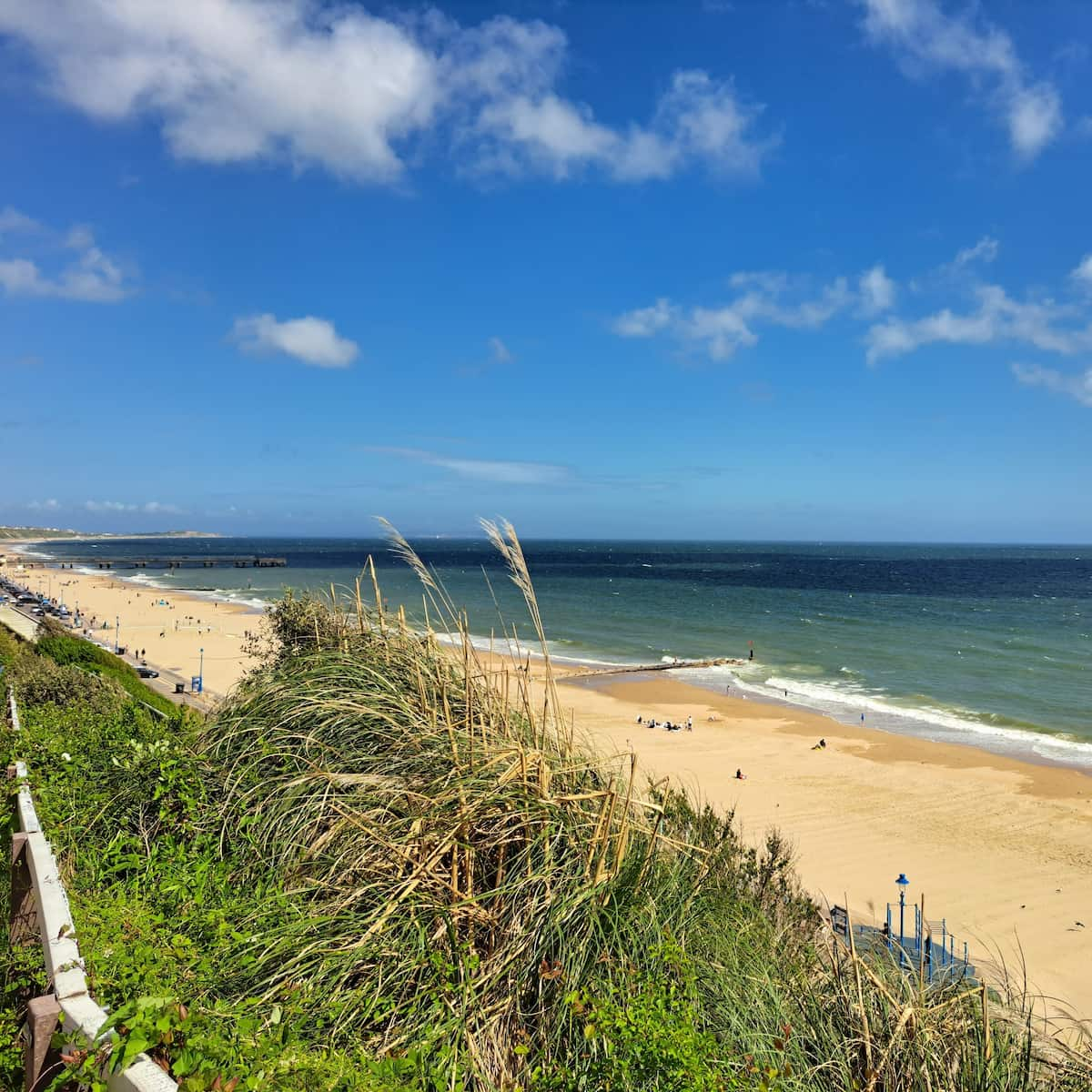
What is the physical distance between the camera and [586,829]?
3.50m

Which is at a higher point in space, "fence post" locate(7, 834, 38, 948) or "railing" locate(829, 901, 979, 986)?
"fence post" locate(7, 834, 38, 948)

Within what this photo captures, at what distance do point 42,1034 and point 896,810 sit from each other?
16971 mm

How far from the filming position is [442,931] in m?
3.20

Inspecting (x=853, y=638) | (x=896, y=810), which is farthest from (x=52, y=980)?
(x=853, y=638)

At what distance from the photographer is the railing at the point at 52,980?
192 cm

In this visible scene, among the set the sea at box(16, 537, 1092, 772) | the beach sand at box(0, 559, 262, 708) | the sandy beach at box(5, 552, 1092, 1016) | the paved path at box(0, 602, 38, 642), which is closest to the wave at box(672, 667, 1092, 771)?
the sea at box(16, 537, 1092, 772)

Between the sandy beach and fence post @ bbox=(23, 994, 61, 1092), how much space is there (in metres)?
3.57

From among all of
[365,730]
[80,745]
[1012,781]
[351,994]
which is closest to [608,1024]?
[351,994]

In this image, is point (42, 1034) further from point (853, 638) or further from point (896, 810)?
point (853, 638)

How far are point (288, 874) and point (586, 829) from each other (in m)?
1.48

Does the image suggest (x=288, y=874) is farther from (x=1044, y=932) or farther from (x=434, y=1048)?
(x=1044, y=932)

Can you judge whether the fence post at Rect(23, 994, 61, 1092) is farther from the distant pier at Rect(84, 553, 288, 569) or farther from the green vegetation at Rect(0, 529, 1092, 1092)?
the distant pier at Rect(84, 553, 288, 569)

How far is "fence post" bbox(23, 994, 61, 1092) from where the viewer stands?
222 centimetres

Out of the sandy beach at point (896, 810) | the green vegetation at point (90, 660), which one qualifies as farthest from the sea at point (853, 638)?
the green vegetation at point (90, 660)
